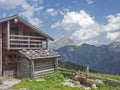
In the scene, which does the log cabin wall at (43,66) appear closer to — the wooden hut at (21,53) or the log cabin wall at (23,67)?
the wooden hut at (21,53)

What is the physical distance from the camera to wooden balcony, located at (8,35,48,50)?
102 ft

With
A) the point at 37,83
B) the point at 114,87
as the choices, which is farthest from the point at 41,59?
the point at 114,87

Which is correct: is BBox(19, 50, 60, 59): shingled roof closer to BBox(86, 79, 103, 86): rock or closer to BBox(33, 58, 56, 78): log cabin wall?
BBox(33, 58, 56, 78): log cabin wall

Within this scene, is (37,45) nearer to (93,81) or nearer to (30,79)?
(30,79)

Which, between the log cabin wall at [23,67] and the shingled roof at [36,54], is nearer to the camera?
the shingled roof at [36,54]

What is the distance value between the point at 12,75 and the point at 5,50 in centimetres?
357

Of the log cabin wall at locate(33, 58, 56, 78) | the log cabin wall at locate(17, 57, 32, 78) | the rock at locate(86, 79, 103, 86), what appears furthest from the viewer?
the log cabin wall at locate(33, 58, 56, 78)

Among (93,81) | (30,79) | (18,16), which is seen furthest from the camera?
(18,16)

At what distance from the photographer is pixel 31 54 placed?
100ft

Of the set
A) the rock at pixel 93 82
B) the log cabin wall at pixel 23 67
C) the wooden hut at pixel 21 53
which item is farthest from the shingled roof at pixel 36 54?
the rock at pixel 93 82

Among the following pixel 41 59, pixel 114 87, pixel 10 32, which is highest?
pixel 10 32

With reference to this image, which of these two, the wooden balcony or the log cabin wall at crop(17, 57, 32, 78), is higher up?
the wooden balcony

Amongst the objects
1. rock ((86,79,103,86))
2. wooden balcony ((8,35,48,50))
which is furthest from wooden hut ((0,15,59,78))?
rock ((86,79,103,86))

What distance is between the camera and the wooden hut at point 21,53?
30266mm
